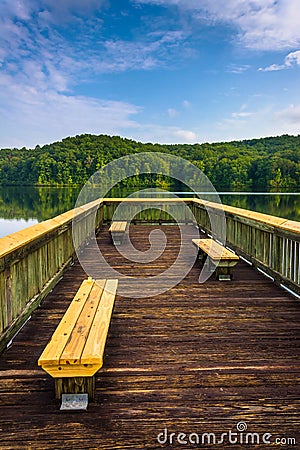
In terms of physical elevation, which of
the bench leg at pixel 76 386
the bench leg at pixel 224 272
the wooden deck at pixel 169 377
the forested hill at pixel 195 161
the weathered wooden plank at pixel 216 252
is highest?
the forested hill at pixel 195 161

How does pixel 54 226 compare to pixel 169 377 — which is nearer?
pixel 169 377

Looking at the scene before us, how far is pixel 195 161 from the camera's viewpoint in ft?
108

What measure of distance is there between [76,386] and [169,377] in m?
0.64

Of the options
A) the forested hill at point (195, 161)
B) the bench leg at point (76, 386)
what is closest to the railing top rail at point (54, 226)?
the bench leg at point (76, 386)

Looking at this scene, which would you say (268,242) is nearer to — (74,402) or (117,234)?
(117,234)

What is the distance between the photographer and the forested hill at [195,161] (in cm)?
3500

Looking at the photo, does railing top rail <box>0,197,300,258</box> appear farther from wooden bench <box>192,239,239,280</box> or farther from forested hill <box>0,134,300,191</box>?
forested hill <box>0,134,300,191</box>

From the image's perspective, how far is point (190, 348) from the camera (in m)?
3.24

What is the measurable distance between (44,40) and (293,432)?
35386 millimetres

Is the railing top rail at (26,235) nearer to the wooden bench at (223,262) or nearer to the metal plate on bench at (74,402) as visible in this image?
the metal plate on bench at (74,402)

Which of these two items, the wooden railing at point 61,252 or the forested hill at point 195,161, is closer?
the wooden railing at point 61,252

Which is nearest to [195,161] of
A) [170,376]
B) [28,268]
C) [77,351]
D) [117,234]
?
[117,234]

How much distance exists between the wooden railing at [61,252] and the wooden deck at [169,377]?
21 centimetres

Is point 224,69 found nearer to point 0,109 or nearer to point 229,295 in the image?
point 0,109
